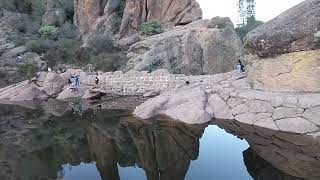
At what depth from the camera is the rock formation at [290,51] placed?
15.3m

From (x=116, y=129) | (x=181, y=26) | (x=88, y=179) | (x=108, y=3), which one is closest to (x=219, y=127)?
(x=116, y=129)

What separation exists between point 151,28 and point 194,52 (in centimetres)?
720

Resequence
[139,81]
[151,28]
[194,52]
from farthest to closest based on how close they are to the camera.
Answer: [151,28] → [194,52] → [139,81]

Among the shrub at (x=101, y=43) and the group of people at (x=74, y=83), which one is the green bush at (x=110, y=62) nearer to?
the shrub at (x=101, y=43)

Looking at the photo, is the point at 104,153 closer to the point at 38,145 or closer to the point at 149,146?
the point at 149,146

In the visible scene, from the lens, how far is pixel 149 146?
42.1 feet

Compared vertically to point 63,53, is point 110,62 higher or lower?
lower

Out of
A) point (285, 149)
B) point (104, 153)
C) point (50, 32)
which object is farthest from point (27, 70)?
point (285, 149)

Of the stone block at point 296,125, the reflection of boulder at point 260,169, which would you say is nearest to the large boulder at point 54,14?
the stone block at point 296,125

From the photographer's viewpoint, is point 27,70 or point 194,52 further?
point 27,70

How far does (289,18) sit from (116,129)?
28.1 ft

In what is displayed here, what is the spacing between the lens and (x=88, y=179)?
1007cm

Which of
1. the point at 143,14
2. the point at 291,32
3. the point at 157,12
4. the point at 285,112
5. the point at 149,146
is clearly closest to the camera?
the point at 149,146

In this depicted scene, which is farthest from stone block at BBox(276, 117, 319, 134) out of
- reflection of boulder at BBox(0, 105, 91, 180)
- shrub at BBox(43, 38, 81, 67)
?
shrub at BBox(43, 38, 81, 67)
